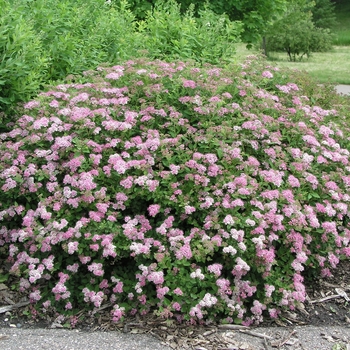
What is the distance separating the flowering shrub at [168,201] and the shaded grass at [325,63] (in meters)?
8.68

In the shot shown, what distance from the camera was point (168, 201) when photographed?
342 cm

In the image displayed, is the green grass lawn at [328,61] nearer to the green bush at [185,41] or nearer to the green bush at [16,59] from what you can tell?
the green bush at [185,41]

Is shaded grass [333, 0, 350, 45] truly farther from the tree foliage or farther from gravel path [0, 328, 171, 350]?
gravel path [0, 328, 171, 350]

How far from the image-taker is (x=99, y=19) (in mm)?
5430

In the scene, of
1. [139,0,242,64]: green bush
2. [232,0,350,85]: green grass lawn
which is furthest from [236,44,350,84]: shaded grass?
[139,0,242,64]: green bush

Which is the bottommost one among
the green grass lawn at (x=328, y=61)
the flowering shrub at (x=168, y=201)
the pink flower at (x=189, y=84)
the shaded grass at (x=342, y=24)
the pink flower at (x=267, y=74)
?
the shaded grass at (x=342, y=24)

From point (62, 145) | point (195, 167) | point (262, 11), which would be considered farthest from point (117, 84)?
point (262, 11)

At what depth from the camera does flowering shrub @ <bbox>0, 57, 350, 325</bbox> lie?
10.8 ft

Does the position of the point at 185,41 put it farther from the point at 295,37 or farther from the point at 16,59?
the point at 295,37

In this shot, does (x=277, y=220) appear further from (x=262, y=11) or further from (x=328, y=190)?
(x=262, y=11)

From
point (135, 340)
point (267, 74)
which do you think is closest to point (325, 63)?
point (267, 74)

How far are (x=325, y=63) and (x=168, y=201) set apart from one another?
1714 centimetres

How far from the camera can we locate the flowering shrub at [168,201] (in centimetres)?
328

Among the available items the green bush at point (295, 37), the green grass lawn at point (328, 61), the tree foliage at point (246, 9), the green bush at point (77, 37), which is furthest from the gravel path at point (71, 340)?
the green bush at point (295, 37)
